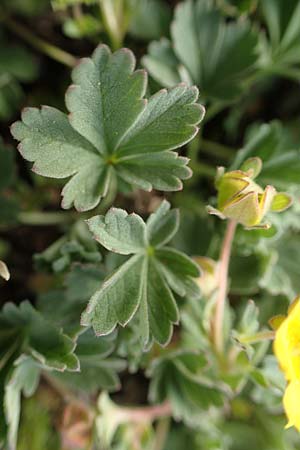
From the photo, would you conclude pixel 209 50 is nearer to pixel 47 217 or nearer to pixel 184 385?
pixel 47 217

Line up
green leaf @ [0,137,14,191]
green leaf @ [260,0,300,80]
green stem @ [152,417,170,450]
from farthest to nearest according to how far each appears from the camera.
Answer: green stem @ [152,417,170,450], green leaf @ [260,0,300,80], green leaf @ [0,137,14,191]

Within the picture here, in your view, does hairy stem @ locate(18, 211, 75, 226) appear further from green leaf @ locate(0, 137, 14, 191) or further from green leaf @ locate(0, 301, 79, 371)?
green leaf @ locate(0, 301, 79, 371)

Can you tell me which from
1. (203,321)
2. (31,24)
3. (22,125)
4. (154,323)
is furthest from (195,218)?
(31,24)

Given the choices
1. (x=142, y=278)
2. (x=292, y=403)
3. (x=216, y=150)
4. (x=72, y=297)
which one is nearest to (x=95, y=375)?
(x=72, y=297)

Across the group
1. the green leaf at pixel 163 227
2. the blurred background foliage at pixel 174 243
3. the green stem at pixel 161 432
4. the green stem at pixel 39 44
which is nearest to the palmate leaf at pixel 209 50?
the blurred background foliage at pixel 174 243

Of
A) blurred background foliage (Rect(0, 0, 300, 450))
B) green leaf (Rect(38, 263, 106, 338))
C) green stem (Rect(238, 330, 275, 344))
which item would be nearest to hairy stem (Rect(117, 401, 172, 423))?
blurred background foliage (Rect(0, 0, 300, 450))

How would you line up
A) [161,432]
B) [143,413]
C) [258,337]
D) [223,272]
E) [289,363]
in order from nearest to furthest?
1. [289,363]
2. [258,337]
3. [223,272]
4. [143,413]
5. [161,432]
